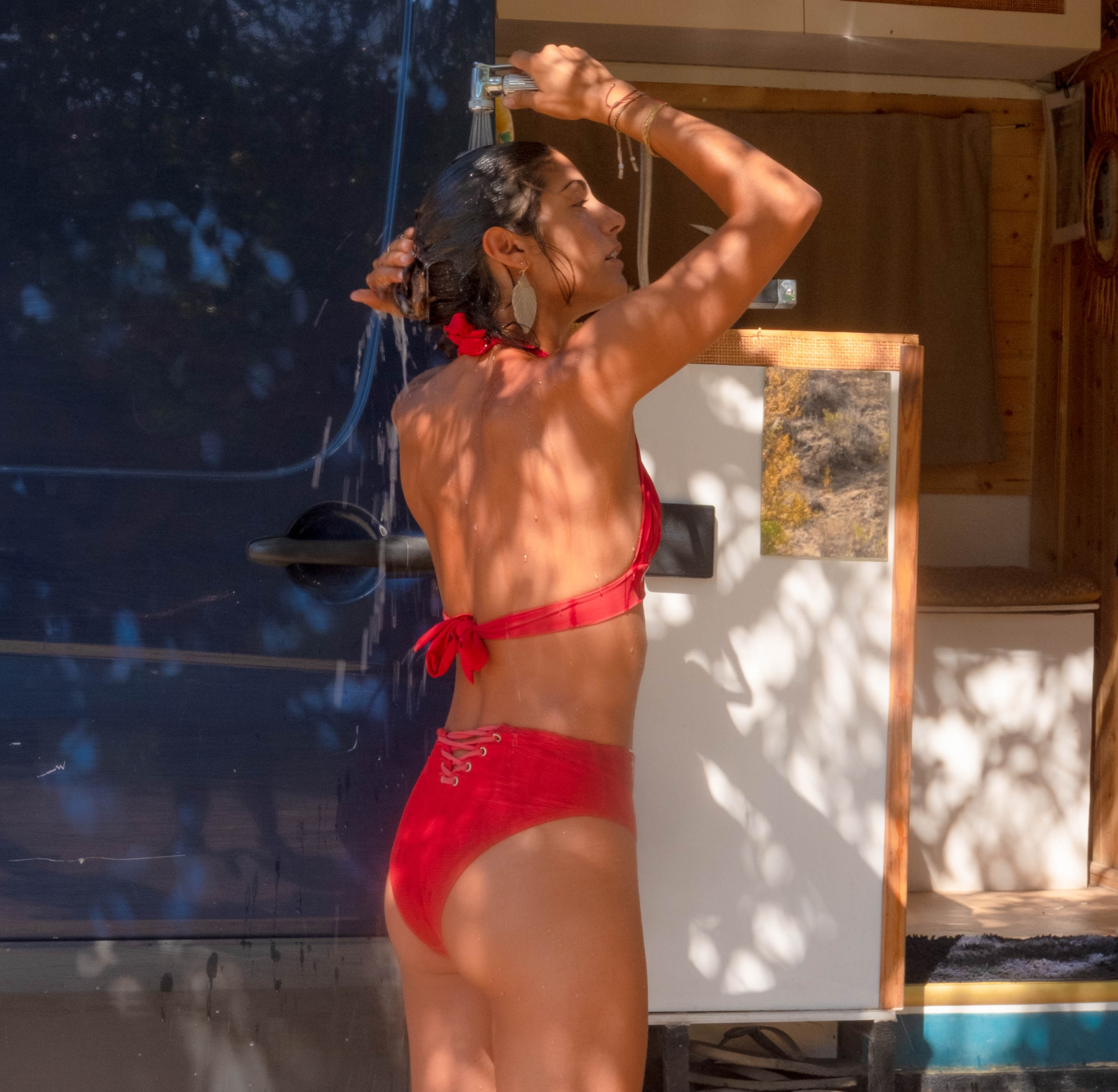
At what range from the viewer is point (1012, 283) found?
488cm

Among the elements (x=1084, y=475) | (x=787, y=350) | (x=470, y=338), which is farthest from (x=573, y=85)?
(x=1084, y=475)

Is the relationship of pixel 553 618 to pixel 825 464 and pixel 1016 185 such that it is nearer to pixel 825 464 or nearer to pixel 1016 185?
pixel 825 464

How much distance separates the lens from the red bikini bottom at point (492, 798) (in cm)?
140

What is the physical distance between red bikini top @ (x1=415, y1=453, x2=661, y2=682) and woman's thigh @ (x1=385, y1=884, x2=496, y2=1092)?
12.9 inches

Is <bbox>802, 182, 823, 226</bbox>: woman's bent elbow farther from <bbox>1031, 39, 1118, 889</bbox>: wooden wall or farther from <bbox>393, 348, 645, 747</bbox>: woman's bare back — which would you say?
<bbox>1031, 39, 1118, 889</bbox>: wooden wall

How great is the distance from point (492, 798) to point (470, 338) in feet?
1.90

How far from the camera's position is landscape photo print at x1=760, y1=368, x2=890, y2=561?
2.40 meters

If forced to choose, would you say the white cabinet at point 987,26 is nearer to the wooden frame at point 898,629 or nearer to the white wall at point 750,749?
the wooden frame at point 898,629

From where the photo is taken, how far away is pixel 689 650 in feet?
Answer: 7.88

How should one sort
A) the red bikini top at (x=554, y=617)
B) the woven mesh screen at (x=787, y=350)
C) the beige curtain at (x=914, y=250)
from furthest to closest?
1. the beige curtain at (x=914, y=250)
2. the woven mesh screen at (x=787, y=350)
3. the red bikini top at (x=554, y=617)

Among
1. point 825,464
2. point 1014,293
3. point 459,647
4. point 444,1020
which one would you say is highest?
point 1014,293

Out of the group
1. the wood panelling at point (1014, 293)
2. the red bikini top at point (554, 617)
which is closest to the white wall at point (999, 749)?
the wood panelling at point (1014, 293)

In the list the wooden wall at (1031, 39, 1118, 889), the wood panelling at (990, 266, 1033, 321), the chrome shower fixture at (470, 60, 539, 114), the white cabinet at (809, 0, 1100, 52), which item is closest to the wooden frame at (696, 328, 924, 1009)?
the chrome shower fixture at (470, 60, 539, 114)

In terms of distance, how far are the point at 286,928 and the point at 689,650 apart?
3.08 feet
